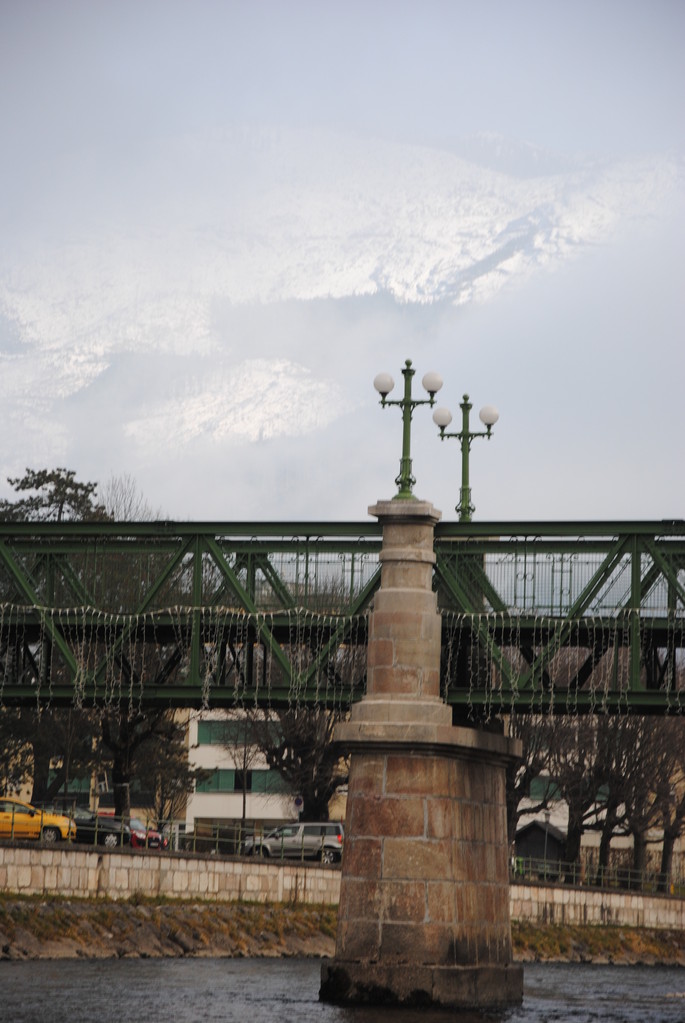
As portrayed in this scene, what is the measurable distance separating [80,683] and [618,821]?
128 feet

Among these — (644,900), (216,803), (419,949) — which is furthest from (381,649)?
(216,803)

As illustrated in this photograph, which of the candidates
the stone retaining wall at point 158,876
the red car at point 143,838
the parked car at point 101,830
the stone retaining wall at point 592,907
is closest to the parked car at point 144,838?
the red car at point 143,838

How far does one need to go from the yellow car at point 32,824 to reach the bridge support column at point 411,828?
20037mm

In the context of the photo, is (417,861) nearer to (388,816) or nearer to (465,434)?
(388,816)

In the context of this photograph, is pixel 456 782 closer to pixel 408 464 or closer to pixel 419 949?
pixel 419 949

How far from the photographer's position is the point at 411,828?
33.0m

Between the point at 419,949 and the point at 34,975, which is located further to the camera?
the point at 34,975

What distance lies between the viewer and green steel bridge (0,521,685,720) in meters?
34.0

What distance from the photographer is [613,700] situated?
3297cm

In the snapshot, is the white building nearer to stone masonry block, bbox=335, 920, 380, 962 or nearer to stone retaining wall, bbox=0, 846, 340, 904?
stone retaining wall, bbox=0, 846, 340, 904

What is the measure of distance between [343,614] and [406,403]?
416 cm

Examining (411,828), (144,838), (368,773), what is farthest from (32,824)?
(411,828)

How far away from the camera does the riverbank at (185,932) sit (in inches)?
1608

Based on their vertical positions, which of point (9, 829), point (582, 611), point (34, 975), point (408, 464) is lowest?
point (34, 975)
